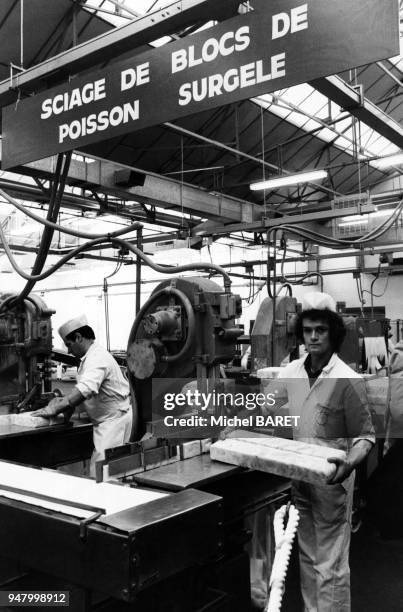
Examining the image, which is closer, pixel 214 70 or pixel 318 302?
pixel 214 70

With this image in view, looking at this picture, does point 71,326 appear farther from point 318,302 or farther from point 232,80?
point 232,80

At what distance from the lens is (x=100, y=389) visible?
3248mm

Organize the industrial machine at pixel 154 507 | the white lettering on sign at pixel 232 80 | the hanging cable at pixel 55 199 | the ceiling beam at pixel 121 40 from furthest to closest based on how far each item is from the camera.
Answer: the hanging cable at pixel 55 199 → the ceiling beam at pixel 121 40 → the white lettering on sign at pixel 232 80 → the industrial machine at pixel 154 507

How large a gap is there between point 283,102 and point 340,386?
6.05 meters

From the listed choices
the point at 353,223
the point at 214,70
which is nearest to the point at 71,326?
the point at 214,70

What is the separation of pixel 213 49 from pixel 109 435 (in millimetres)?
2233

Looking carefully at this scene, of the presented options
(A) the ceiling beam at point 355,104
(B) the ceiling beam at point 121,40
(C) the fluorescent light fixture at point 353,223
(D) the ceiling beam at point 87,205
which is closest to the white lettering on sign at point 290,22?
(B) the ceiling beam at point 121,40

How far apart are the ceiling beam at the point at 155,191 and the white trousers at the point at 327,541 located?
319 centimetres

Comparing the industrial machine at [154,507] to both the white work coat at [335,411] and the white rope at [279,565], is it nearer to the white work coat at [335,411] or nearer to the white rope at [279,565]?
the white rope at [279,565]

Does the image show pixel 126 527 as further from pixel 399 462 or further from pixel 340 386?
pixel 399 462

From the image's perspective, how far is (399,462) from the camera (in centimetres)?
282

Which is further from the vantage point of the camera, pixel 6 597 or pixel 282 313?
pixel 282 313

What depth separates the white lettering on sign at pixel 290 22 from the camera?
5.01ft

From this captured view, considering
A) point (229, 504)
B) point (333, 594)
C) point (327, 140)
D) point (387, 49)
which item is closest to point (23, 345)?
point (229, 504)
